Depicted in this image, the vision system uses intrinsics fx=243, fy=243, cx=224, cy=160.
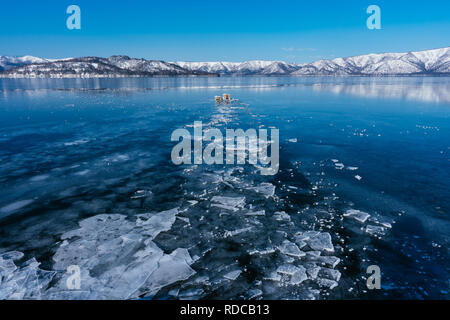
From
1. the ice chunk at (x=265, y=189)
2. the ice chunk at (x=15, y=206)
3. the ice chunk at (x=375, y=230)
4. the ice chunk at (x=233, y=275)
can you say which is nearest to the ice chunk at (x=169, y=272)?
the ice chunk at (x=233, y=275)

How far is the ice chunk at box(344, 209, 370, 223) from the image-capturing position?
7721 mm

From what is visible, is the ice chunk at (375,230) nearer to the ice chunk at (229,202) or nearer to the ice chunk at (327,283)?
the ice chunk at (327,283)

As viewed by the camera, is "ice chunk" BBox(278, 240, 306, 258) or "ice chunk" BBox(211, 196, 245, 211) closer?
"ice chunk" BBox(278, 240, 306, 258)

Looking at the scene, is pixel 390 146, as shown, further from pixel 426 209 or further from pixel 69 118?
pixel 69 118

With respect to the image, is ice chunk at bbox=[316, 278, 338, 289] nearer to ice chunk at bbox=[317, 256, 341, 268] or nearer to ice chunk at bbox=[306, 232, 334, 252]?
ice chunk at bbox=[317, 256, 341, 268]

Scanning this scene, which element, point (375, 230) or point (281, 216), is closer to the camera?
point (375, 230)

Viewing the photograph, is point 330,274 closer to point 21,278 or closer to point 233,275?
point 233,275

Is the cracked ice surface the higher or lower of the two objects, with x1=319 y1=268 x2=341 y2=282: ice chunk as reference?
higher

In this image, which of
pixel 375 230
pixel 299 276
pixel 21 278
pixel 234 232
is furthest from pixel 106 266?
pixel 375 230

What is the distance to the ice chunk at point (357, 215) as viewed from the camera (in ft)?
25.3

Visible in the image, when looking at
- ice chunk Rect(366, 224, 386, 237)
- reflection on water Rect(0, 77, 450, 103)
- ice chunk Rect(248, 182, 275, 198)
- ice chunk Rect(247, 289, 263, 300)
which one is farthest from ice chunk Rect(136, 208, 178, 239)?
reflection on water Rect(0, 77, 450, 103)

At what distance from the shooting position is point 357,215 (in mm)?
7914
